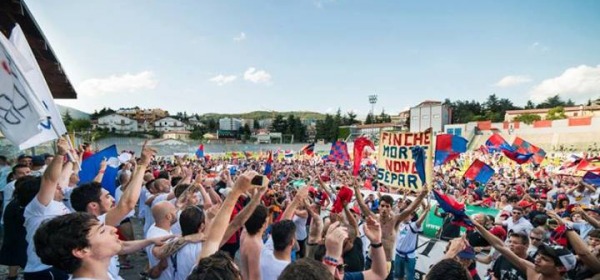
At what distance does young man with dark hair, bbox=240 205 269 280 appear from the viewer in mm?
3311

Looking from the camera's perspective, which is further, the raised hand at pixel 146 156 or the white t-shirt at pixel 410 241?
the white t-shirt at pixel 410 241

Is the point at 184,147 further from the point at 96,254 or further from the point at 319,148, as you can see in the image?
the point at 96,254

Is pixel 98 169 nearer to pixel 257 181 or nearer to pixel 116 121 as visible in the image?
pixel 257 181

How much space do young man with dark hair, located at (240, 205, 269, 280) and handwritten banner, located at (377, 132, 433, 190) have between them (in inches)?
152

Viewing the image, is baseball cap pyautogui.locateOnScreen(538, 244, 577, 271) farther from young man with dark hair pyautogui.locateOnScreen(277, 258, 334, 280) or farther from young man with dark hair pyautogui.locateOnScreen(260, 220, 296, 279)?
young man with dark hair pyautogui.locateOnScreen(277, 258, 334, 280)

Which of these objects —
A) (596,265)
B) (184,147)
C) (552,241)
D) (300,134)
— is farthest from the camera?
(300,134)

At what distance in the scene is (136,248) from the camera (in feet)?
9.52

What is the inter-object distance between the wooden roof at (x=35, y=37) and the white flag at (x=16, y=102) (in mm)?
4248

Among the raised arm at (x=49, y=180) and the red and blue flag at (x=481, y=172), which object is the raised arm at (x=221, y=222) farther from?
the red and blue flag at (x=481, y=172)

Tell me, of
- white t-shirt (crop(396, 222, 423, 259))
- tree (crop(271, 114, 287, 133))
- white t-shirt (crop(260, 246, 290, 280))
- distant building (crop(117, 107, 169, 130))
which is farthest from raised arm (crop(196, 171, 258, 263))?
distant building (crop(117, 107, 169, 130))

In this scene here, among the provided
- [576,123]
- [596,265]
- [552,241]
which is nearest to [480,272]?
[552,241]

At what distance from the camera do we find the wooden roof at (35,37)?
732 cm

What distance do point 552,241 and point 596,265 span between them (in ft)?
7.84

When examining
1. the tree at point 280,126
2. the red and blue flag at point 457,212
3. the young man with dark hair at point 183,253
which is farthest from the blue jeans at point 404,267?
the tree at point 280,126
